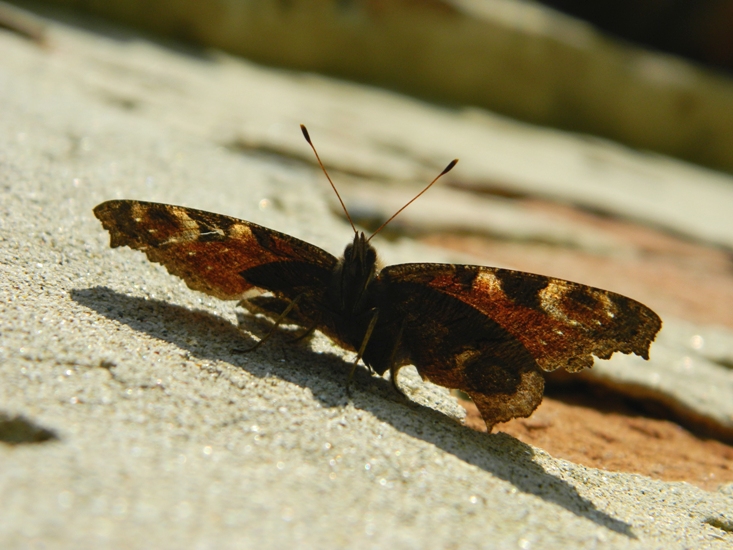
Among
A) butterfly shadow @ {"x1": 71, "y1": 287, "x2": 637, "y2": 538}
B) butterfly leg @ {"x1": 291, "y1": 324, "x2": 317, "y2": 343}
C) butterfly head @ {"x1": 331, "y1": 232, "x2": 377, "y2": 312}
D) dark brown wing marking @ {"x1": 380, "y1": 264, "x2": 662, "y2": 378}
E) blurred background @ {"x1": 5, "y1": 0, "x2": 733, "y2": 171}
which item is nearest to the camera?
butterfly shadow @ {"x1": 71, "y1": 287, "x2": 637, "y2": 538}

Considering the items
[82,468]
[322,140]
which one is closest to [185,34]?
[322,140]

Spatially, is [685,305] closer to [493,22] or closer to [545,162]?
[545,162]

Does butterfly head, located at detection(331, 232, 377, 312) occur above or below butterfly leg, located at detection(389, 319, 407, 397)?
above

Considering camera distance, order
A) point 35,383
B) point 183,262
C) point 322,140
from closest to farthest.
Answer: point 35,383
point 183,262
point 322,140

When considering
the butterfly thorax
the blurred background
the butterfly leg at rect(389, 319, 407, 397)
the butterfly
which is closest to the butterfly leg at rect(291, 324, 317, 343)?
the butterfly

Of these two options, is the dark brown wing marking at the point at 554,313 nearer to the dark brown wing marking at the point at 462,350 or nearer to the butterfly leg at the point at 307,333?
the dark brown wing marking at the point at 462,350

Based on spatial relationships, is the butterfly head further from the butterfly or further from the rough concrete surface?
the rough concrete surface

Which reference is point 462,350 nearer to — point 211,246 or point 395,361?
point 395,361

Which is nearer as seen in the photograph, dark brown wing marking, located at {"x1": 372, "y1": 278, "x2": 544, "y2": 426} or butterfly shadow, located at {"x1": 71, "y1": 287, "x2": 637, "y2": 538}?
butterfly shadow, located at {"x1": 71, "y1": 287, "x2": 637, "y2": 538}
